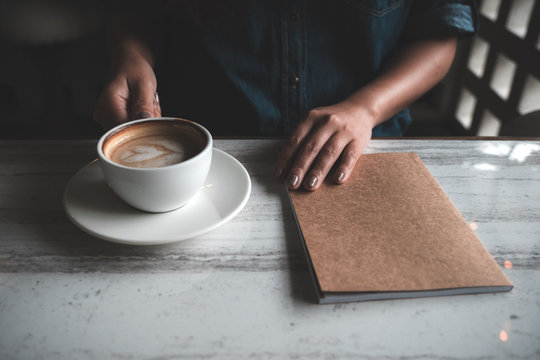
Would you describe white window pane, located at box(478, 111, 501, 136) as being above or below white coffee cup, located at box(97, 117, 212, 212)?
below

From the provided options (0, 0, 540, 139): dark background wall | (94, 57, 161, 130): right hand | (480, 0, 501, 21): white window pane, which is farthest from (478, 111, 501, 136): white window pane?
(94, 57, 161, 130): right hand

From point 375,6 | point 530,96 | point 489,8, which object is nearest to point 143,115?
point 375,6

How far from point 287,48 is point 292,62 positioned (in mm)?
35

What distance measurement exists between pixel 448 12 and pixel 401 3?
4.3 inches

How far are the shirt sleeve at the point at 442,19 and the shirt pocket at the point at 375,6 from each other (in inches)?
2.9

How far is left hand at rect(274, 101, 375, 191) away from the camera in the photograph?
25.2 inches

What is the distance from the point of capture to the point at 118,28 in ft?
3.29

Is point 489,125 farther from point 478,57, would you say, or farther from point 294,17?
point 294,17

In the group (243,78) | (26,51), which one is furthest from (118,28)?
(26,51)

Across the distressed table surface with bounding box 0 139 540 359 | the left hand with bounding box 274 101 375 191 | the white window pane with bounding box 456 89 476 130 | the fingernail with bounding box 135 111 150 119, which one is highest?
the fingernail with bounding box 135 111 150 119

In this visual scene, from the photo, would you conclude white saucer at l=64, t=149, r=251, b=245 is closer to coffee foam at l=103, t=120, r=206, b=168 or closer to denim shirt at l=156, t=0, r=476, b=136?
coffee foam at l=103, t=120, r=206, b=168

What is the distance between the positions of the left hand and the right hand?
0.27 m

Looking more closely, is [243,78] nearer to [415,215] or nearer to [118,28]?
[118,28]

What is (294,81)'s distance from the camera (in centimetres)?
94
